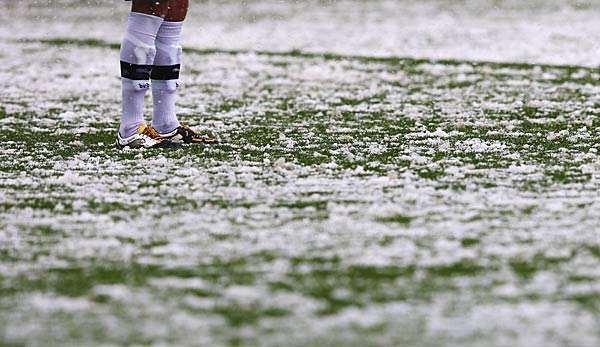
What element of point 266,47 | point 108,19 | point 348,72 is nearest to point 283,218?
point 348,72

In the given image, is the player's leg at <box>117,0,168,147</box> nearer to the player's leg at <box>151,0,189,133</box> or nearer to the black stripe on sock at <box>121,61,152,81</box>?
the black stripe on sock at <box>121,61,152,81</box>

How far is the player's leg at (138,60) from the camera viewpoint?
779 cm

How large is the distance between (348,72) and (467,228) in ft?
24.6

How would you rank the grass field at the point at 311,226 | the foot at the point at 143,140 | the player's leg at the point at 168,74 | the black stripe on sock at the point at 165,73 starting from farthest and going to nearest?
the black stripe on sock at the point at 165,73 → the player's leg at the point at 168,74 → the foot at the point at 143,140 → the grass field at the point at 311,226

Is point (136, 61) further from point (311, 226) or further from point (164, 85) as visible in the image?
point (311, 226)

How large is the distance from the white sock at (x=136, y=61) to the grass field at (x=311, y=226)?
0.31m

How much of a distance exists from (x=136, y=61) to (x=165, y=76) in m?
0.32

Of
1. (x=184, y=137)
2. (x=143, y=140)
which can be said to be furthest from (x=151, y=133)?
(x=184, y=137)

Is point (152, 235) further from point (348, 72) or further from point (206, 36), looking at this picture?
point (206, 36)

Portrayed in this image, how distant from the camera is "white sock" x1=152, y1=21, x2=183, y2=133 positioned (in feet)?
26.5

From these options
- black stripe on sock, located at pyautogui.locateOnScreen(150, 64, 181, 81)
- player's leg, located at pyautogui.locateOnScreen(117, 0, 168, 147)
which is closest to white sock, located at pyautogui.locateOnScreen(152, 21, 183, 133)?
black stripe on sock, located at pyautogui.locateOnScreen(150, 64, 181, 81)

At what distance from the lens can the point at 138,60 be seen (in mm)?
7852

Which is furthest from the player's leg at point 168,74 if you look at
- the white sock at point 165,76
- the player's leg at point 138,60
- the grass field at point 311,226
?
the grass field at point 311,226

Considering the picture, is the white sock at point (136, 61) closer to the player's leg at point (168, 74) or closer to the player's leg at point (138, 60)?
the player's leg at point (138, 60)
